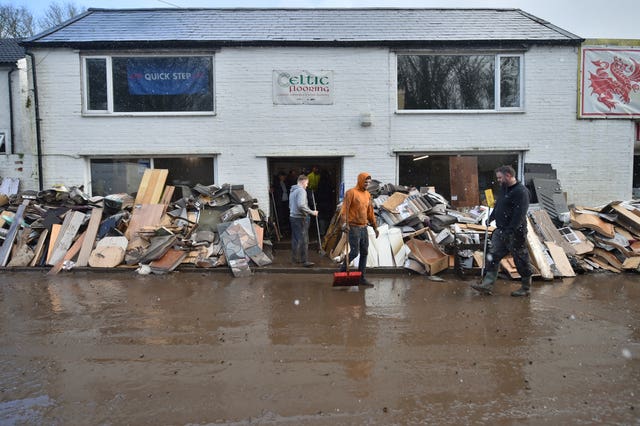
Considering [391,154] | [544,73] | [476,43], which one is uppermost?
[476,43]

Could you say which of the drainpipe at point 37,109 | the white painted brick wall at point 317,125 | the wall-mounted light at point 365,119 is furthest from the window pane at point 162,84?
the wall-mounted light at point 365,119

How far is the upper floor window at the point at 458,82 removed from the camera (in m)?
11.1

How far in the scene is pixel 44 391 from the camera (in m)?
3.75

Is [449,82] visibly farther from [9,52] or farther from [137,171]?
[9,52]

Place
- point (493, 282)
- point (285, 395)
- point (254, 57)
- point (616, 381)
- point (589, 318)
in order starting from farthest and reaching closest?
point (254, 57) < point (493, 282) < point (589, 318) < point (616, 381) < point (285, 395)

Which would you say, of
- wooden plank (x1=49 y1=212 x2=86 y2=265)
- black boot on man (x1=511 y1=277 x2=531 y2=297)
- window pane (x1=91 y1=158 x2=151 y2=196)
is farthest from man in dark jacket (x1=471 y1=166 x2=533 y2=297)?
window pane (x1=91 y1=158 x2=151 y2=196)

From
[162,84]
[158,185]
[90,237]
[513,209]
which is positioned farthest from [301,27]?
[513,209]

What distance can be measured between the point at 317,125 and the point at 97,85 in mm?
5461

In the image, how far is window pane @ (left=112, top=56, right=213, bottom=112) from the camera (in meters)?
11.0

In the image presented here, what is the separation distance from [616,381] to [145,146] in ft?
33.5

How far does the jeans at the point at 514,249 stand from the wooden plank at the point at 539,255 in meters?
1.24

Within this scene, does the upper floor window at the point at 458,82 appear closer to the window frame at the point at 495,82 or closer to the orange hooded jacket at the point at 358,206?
the window frame at the point at 495,82

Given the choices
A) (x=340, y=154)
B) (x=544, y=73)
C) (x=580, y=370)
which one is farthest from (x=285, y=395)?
(x=544, y=73)

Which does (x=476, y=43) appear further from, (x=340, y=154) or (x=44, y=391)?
(x=44, y=391)
